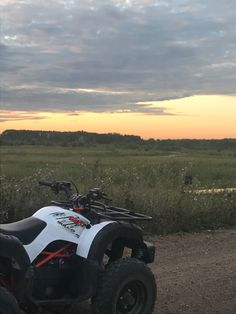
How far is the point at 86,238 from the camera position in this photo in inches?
185

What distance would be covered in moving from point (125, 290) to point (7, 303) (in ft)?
4.51

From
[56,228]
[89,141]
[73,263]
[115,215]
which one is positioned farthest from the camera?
[89,141]

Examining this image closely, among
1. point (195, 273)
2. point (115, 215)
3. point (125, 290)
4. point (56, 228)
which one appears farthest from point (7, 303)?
point (195, 273)

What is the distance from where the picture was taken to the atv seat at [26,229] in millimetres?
4383

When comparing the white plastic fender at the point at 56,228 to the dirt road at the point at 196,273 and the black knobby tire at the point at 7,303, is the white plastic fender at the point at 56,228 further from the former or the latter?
the dirt road at the point at 196,273

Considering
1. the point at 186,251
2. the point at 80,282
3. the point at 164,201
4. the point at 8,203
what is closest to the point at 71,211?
the point at 80,282

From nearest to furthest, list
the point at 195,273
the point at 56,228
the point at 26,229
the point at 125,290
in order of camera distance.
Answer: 1. the point at 26,229
2. the point at 56,228
3. the point at 125,290
4. the point at 195,273

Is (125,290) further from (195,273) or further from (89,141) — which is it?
(89,141)

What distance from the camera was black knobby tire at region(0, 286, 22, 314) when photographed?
3816 millimetres

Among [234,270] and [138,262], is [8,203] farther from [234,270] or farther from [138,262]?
[138,262]

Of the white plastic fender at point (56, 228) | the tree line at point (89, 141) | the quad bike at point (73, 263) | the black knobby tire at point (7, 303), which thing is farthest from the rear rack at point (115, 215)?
the tree line at point (89, 141)

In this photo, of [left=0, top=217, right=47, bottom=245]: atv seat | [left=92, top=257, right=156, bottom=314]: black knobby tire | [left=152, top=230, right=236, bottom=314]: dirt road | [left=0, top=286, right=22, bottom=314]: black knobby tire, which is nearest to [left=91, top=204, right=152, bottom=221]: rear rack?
[left=92, top=257, right=156, bottom=314]: black knobby tire

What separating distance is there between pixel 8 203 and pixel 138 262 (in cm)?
477

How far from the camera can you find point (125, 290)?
16.0ft
